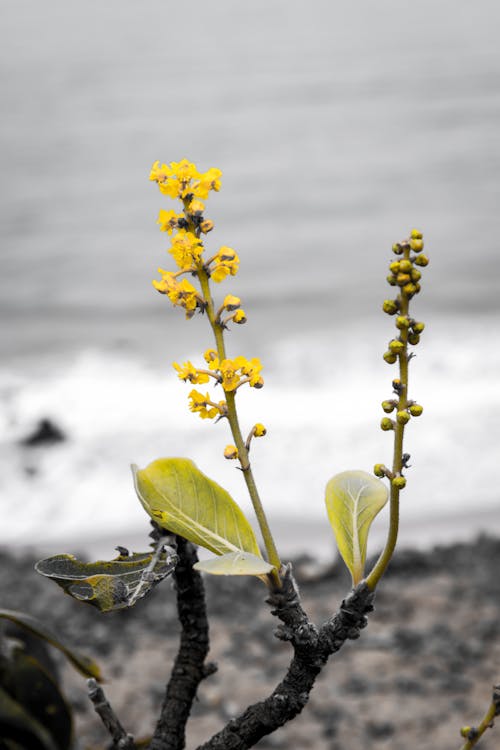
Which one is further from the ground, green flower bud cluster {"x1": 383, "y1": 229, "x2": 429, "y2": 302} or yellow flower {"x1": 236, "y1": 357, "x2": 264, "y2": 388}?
green flower bud cluster {"x1": 383, "y1": 229, "x2": 429, "y2": 302}

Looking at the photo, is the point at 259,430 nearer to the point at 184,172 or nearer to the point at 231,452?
the point at 231,452

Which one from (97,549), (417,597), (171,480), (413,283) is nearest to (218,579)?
(97,549)

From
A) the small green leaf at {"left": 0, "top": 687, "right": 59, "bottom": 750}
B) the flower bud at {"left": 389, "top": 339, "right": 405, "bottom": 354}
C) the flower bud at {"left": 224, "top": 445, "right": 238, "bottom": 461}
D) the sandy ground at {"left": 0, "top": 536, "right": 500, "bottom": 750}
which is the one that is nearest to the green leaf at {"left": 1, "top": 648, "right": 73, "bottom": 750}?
the small green leaf at {"left": 0, "top": 687, "right": 59, "bottom": 750}

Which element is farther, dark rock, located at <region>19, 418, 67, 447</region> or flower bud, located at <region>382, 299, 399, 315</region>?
dark rock, located at <region>19, 418, 67, 447</region>

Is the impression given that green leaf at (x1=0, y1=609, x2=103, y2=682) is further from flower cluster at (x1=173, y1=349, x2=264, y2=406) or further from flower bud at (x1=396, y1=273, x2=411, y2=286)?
flower bud at (x1=396, y1=273, x2=411, y2=286)

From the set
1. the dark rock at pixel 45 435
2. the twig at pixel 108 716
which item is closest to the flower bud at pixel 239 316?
the twig at pixel 108 716

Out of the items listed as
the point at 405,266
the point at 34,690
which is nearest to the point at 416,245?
the point at 405,266

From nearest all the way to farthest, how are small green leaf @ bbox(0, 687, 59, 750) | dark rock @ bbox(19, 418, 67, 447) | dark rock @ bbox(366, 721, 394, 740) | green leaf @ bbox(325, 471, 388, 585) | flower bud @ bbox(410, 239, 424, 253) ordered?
flower bud @ bbox(410, 239, 424, 253) → green leaf @ bbox(325, 471, 388, 585) → small green leaf @ bbox(0, 687, 59, 750) → dark rock @ bbox(366, 721, 394, 740) → dark rock @ bbox(19, 418, 67, 447)

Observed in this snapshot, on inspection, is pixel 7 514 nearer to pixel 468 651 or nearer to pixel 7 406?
pixel 7 406

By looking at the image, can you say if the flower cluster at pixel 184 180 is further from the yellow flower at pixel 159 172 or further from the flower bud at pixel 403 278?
the flower bud at pixel 403 278
